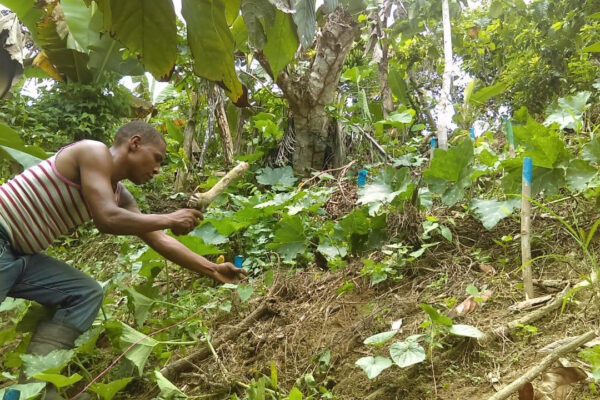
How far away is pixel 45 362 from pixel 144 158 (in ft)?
2.87

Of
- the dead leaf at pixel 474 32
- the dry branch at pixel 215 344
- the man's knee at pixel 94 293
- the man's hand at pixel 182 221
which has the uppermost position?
the dead leaf at pixel 474 32

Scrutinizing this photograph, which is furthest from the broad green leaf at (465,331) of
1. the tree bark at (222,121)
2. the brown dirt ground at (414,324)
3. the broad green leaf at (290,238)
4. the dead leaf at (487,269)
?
the tree bark at (222,121)

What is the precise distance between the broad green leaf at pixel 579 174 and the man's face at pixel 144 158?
1719mm

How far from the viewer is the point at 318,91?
424 centimetres

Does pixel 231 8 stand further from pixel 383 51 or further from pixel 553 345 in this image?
pixel 383 51

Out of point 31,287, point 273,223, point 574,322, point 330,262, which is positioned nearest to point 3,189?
point 31,287

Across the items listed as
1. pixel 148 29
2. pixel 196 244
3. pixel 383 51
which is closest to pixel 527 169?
pixel 148 29

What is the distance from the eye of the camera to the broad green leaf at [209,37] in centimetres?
88

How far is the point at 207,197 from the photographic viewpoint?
268cm

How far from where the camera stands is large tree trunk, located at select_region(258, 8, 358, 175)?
4.20 m

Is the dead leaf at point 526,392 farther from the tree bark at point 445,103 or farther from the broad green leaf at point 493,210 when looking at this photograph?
the tree bark at point 445,103

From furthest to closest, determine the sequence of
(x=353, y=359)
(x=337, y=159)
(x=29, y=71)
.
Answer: (x=29, y=71) → (x=337, y=159) → (x=353, y=359)

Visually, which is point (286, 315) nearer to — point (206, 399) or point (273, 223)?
point (206, 399)

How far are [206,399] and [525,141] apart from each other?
5.98 ft
